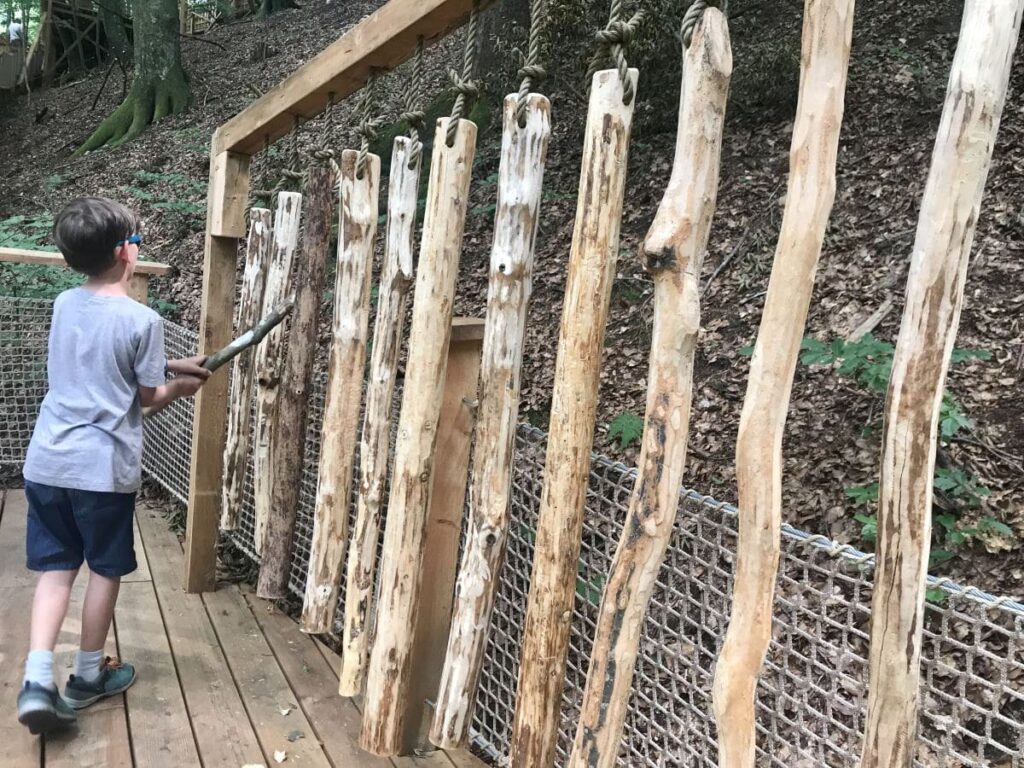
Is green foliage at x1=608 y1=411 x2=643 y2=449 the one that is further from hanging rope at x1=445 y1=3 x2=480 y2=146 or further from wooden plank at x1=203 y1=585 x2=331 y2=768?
hanging rope at x1=445 y1=3 x2=480 y2=146

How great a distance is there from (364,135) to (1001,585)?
266 cm

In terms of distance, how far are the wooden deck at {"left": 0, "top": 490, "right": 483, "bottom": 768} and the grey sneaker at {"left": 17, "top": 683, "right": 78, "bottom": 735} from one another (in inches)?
3.1

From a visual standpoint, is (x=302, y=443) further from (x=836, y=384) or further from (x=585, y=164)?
(x=836, y=384)

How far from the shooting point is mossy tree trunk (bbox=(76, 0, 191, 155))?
1054 cm

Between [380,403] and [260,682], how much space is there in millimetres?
1198

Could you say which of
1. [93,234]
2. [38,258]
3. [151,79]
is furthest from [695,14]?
[151,79]

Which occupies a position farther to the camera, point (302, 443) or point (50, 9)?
point (50, 9)

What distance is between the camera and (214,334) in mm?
3414

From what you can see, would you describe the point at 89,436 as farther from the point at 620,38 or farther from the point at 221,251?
the point at 620,38

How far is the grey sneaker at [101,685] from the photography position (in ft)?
8.60

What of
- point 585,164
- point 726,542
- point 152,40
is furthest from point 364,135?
point 152,40

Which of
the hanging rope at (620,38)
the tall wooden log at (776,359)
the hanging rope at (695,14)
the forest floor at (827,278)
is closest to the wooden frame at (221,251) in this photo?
the hanging rope at (620,38)

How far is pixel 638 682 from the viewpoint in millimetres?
2449

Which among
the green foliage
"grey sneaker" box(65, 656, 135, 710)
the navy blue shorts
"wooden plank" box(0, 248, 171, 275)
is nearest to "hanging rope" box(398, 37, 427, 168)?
the navy blue shorts
